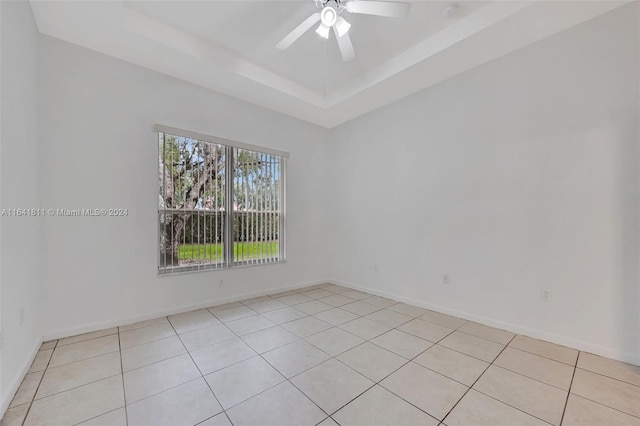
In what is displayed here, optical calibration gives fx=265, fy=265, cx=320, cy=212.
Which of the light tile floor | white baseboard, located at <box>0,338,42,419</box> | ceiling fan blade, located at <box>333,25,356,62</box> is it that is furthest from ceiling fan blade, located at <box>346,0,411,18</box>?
white baseboard, located at <box>0,338,42,419</box>

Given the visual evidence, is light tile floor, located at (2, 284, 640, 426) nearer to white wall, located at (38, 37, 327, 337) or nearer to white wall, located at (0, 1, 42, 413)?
white wall, located at (0, 1, 42, 413)

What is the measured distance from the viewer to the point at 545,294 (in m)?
2.61

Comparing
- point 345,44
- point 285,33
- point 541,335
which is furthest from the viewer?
point 285,33

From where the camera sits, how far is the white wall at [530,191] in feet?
7.45

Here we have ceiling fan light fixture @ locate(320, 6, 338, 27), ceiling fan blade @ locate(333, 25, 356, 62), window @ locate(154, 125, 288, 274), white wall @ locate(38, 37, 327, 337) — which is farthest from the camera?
window @ locate(154, 125, 288, 274)

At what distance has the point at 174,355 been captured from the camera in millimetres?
2264

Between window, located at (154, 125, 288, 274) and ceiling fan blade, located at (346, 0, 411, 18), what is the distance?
7.62ft

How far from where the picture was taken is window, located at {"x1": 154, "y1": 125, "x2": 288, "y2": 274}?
3264 mm

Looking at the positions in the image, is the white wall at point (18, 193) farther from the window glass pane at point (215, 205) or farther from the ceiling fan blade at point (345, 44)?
the ceiling fan blade at point (345, 44)

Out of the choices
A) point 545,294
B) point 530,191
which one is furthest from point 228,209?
point 545,294

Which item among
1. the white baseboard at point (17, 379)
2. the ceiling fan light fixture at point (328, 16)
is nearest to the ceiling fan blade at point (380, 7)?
the ceiling fan light fixture at point (328, 16)

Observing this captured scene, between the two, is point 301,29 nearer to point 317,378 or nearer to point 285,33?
point 285,33

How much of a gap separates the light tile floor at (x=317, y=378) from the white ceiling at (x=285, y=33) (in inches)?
115

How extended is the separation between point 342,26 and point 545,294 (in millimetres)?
3172
